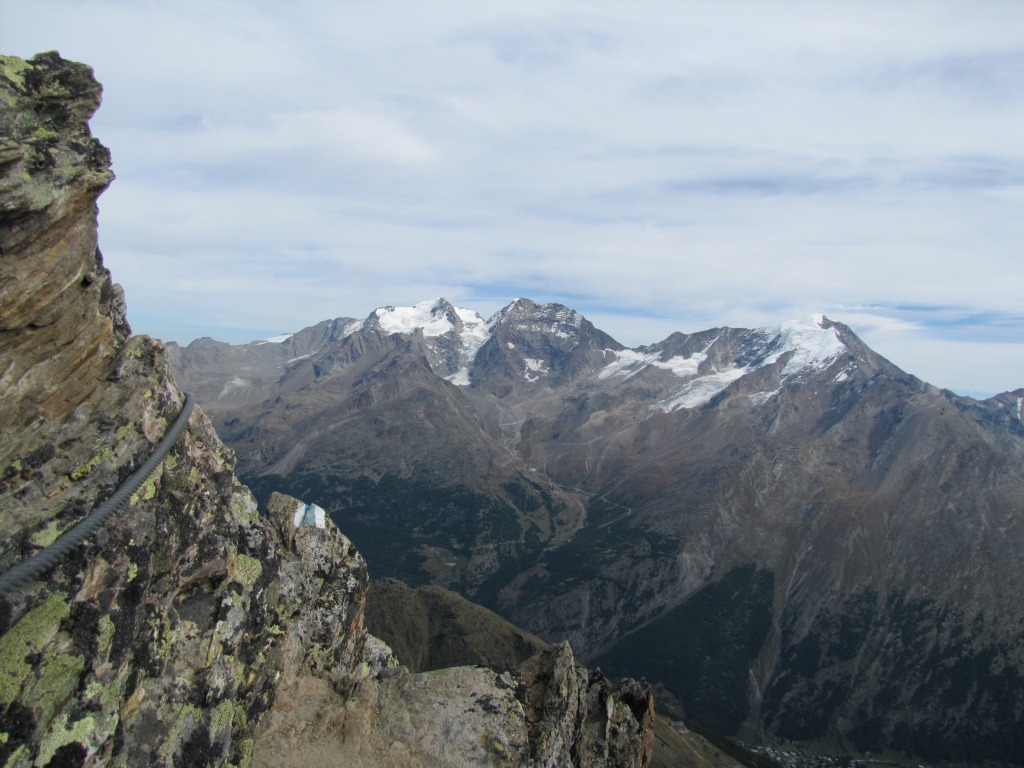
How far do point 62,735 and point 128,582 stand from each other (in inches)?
148

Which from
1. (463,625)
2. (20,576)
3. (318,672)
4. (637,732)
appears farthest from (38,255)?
(463,625)

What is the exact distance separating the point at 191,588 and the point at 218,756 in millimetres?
5267

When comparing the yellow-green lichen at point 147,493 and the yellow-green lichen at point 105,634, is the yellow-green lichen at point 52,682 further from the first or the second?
the yellow-green lichen at point 147,493

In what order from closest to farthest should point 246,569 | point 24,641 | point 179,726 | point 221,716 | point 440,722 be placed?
point 24,641, point 179,726, point 221,716, point 246,569, point 440,722

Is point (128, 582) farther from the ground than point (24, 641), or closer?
farther from the ground

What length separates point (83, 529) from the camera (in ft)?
52.4

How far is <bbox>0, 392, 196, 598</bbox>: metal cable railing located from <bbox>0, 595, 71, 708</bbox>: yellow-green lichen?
2.75ft

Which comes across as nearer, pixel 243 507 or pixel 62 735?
pixel 62 735

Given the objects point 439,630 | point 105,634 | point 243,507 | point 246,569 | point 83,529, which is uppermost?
point 83,529

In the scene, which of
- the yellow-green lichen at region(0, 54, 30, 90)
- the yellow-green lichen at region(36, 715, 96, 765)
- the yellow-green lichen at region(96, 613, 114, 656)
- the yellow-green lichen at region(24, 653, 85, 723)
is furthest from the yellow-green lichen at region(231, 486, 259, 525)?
the yellow-green lichen at region(0, 54, 30, 90)

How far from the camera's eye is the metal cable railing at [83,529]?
→ 46.6ft

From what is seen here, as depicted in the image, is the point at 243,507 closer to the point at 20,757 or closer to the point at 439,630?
the point at 20,757

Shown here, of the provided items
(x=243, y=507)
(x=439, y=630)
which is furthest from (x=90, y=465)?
(x=439, y=630)

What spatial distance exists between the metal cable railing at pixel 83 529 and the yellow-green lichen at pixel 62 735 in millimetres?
3339
